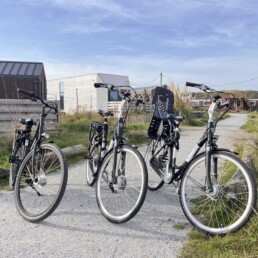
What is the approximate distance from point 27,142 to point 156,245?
186 cm

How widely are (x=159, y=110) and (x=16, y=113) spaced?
5668mm

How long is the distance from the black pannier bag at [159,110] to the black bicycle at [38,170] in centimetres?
112

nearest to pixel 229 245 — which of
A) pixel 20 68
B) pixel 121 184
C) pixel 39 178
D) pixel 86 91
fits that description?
pixel 121 184

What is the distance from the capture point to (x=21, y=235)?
2.59 metres

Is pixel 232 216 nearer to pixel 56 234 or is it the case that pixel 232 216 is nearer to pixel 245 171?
pixel 245 171

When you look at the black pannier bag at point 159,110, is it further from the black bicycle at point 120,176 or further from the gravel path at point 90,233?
the gravel path at point 90,233

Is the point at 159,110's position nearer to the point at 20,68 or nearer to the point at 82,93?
the point at 20,68

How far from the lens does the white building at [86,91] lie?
94.6 ft

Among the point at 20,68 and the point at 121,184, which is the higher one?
the point at 20,68

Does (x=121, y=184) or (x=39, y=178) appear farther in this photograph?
(x=39, y=178)

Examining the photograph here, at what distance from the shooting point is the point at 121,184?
9.71 ft

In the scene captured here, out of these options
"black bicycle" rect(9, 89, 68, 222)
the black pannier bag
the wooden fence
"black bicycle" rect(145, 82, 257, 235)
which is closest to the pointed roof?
the wooden fence

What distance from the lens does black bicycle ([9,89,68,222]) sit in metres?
2.78

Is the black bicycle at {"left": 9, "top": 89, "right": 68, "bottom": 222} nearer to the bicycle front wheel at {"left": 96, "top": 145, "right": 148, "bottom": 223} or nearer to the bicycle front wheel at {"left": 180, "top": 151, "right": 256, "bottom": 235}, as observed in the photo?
the bicycle front wheel at {"left": 96, "top": 145, "right": 148, "bottom": 223}
